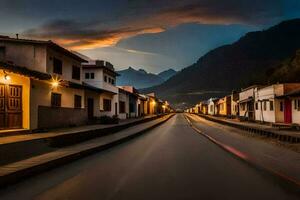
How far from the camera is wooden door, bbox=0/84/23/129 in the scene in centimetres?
1986

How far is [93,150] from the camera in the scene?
1827cm

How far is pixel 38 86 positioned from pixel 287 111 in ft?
93.7

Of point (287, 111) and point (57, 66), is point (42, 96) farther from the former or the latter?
point (287, 111)

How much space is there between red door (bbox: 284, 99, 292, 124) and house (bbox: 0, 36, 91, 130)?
21.1 m

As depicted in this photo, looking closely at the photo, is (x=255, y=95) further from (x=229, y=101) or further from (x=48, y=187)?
(x=48, y=187)

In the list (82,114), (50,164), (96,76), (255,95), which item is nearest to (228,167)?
(50,164)

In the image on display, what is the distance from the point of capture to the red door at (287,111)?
43500 millimetres

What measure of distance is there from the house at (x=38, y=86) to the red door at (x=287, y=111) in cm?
2111

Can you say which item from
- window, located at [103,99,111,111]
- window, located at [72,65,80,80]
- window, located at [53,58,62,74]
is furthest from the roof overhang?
window, located at [103,99,111,111]

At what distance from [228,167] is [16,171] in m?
6.21

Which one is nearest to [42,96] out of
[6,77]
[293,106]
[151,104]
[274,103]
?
[6,77]

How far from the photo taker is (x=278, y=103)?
1839 inches

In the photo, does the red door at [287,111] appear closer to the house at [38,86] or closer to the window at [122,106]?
the house at [38,86]

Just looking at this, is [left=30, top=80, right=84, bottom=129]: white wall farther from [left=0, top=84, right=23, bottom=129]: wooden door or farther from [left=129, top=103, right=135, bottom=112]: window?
[left=129, top=103, right=135, bottom=112]: window
